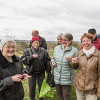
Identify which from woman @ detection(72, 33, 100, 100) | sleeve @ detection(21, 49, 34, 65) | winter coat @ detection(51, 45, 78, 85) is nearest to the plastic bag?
winter coat @ detection(51, 45, 78, 85)

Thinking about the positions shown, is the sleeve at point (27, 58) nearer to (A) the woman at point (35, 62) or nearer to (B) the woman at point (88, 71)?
(A) the woman at point (35, 62)

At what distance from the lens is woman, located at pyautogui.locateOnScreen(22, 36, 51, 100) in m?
2.81

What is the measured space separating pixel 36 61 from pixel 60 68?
28.8 inches

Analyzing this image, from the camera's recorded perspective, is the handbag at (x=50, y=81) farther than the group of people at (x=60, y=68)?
Yes

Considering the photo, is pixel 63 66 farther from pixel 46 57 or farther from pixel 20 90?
pixel 20 90

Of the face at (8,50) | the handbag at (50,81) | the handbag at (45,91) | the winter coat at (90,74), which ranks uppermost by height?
the face at (8,50)

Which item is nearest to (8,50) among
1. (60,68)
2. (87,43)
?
(60,68)

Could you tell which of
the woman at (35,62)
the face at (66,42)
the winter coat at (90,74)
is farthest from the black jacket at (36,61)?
the winter coat at (90,74)

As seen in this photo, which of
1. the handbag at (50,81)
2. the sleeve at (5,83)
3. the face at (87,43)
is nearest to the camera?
the sleeve at (5,83)

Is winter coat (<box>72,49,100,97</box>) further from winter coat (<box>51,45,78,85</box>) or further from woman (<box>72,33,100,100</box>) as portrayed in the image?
winter coat (<box>51,45,78,85</box>)

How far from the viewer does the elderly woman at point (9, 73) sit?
1548 millimetres

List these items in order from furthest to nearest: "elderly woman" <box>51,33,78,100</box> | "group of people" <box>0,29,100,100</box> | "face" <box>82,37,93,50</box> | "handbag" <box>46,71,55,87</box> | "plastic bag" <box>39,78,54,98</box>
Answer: "handbag" <box>46,71,55,87</box> < "plastic bag" <box>39,78,54,98</box> < "elderly woman" <box>51,33,78,100</box> < "face" <box>82,37,93,50</box> < "group of people" <box>0,29,100,100</box>

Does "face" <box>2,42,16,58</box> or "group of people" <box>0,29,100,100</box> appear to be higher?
"face" <box>2,42,16,58</box>

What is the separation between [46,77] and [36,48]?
90cm
